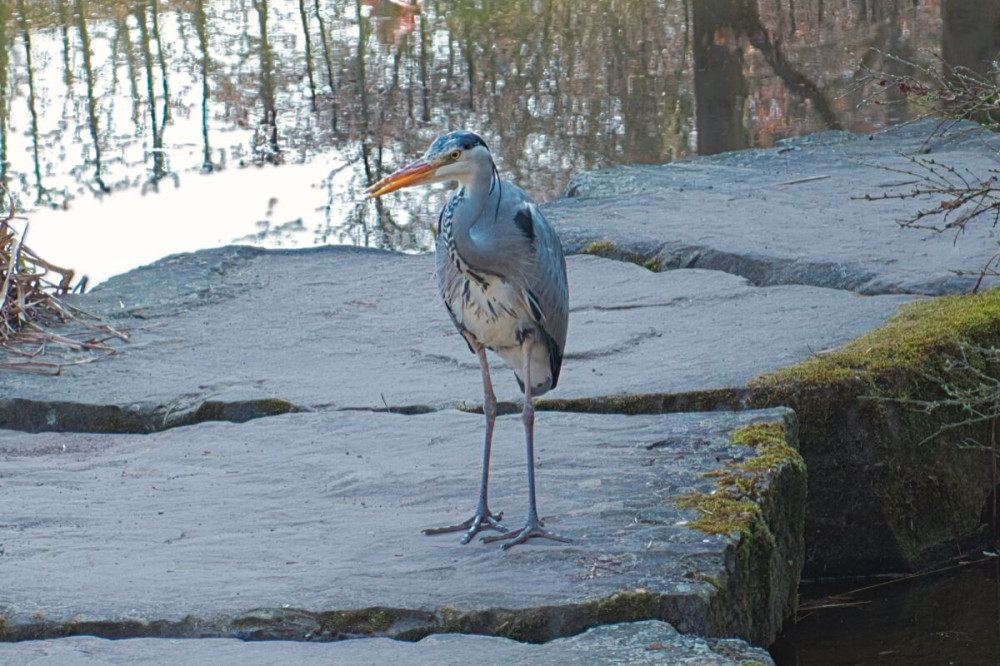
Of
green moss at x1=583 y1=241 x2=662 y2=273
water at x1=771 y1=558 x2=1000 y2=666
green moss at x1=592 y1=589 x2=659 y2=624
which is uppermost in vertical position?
green moss at x1=583 y1=241 x2=662 y2=273

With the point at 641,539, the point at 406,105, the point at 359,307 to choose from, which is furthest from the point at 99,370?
the point at 406,105

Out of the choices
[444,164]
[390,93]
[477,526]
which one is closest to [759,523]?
[477,526]

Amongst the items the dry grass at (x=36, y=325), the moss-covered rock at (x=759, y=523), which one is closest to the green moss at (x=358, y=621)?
the moss-covered rock at (x=759, y=523)

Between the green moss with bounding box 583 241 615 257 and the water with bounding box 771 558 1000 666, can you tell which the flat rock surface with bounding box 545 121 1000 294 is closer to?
the green moss with bounding box 583 241 615 257

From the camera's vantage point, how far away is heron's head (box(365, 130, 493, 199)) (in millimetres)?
3738

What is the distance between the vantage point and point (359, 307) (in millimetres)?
6211

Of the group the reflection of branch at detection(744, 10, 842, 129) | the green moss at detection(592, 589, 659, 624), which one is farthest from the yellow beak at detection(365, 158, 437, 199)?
the reflection of branch at detection(744, 10, 842, 129)

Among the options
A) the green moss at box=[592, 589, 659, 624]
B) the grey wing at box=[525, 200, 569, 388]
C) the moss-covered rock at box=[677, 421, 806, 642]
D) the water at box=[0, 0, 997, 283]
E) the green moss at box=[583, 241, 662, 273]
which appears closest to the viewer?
the green moss at box=[592, 589, 659, 624]

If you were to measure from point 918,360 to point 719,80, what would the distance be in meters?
6.70

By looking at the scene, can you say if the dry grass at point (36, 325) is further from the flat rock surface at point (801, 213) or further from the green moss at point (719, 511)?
the green moss at point (719, 511)

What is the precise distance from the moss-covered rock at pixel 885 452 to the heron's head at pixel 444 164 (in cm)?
136

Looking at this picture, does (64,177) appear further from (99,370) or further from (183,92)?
(99,370)

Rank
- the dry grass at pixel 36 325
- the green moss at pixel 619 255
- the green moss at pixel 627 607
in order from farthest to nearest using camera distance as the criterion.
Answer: the green moss at pixel 619 255 < the dry grass at pixel 36 325 < the green moss at pixel 627 607

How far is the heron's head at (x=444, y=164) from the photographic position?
3.74m
